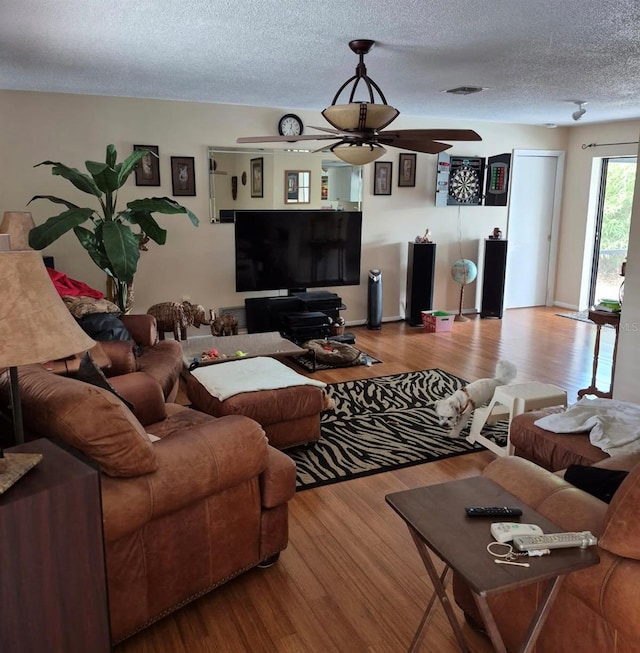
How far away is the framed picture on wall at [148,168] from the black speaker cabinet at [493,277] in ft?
13.4

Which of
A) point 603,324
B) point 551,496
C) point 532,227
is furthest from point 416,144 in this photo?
point 532,227

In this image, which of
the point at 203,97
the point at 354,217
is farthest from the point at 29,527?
the point at 354,217

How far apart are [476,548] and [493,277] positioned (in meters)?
6.41

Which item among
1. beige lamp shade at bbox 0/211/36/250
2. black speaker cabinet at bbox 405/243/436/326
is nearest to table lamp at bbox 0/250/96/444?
beige lamp shade at bbox 0/211/36/250

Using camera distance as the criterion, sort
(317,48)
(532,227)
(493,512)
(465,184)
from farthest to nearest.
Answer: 1. (532,227)
2. (465,184)
3. (317,48)
4. (493,512)

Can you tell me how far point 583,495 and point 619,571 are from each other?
0.35 metres

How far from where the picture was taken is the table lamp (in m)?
1.35

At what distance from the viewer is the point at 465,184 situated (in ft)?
24.2

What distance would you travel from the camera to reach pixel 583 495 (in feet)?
5.93

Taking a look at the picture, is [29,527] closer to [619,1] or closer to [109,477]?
[109,477]

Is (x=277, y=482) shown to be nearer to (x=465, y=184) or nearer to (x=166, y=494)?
(x=166, y=494)

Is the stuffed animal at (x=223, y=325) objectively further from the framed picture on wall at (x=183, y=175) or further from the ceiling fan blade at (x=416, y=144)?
the ceiling fan blade at (x=416, y=144)

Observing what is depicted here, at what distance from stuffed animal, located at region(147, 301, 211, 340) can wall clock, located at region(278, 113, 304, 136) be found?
6.89 feet

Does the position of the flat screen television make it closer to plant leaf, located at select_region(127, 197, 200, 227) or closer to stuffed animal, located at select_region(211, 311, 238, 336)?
stuffed animal, located at select_region(211, 311, 238, 336)
